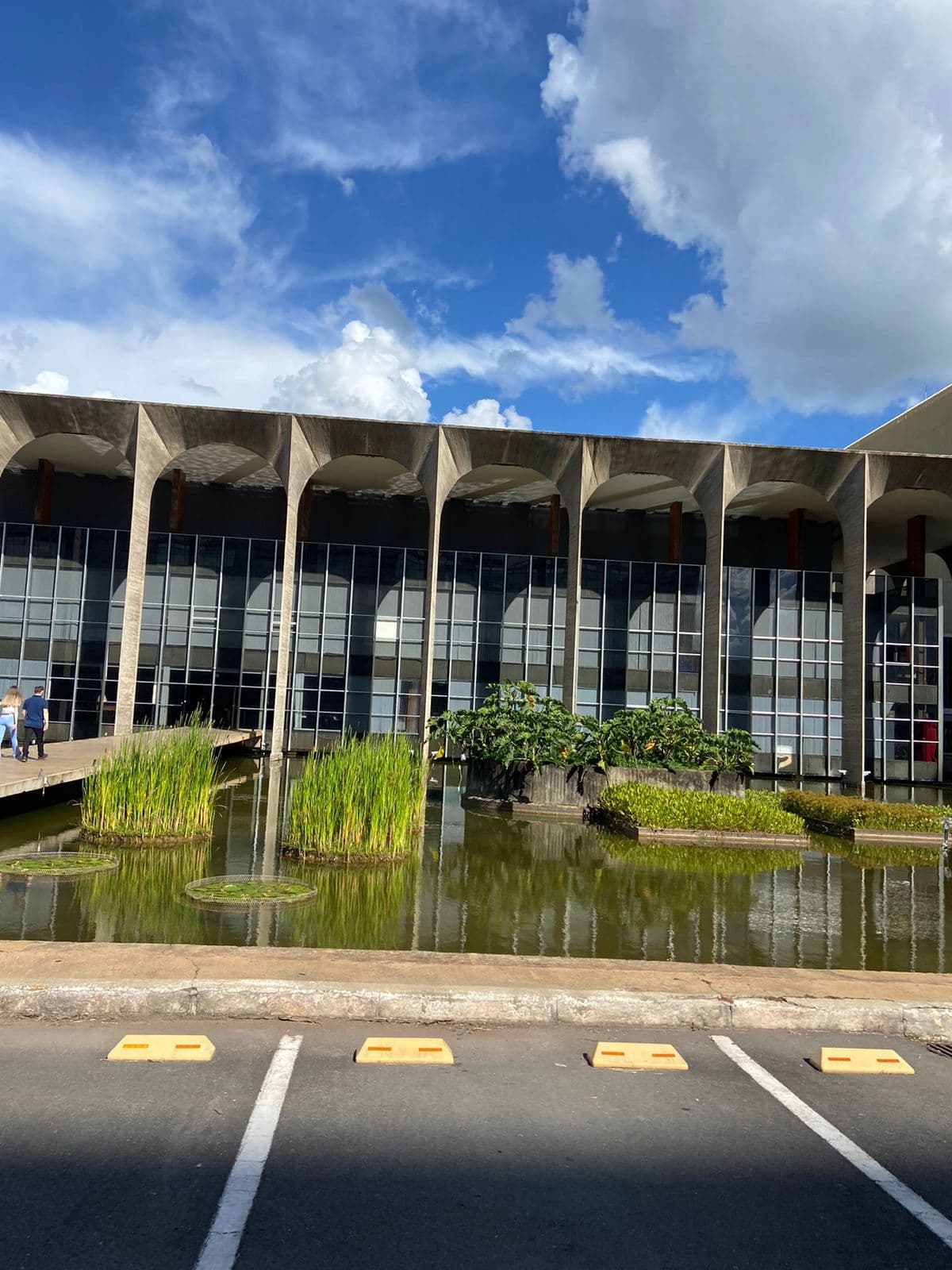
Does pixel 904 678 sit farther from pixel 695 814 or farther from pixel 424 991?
pixel 424 991

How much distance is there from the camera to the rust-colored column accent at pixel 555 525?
35.7 meters

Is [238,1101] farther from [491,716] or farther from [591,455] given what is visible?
[591,455]

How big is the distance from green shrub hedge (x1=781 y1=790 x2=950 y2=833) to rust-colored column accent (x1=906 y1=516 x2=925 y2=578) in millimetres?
21111

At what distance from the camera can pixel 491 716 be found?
19031 millimetres

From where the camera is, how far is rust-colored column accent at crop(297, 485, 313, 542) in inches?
1395

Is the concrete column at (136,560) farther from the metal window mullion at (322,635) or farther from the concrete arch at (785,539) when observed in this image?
the concrete arch at (785,539)

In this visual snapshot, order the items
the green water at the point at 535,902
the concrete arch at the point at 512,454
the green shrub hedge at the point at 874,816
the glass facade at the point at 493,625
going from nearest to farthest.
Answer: the green water at the point at 535,902 < the green shrub hedge at the point at 874,816 < the concrete arch at the point at 512,454 < the glass facade at the point at 493,625

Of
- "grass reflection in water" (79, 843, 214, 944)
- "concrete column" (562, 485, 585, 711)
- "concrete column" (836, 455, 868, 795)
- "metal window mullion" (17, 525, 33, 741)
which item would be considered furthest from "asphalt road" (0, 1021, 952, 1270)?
"metal window mullion" (17, 525, 33, 741)

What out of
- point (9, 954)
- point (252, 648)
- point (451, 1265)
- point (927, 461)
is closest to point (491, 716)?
point (9, 954)

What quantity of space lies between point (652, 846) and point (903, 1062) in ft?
31.3

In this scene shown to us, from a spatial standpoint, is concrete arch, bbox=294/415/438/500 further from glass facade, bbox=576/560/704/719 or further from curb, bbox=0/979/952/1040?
curb, bbox=0/979/952/1040

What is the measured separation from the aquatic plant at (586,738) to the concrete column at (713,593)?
11.2 meters

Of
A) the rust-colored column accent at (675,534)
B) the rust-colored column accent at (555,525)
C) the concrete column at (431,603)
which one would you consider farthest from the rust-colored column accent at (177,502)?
the rust-colored column accent at (675,534)

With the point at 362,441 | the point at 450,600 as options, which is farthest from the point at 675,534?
the point at 362,441
